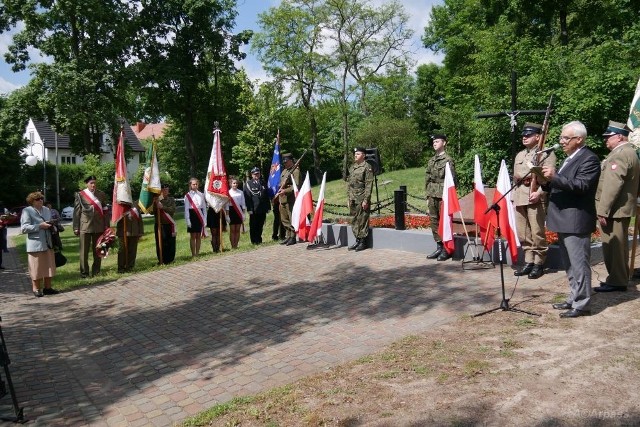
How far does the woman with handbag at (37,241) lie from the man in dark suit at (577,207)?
27.5 ft

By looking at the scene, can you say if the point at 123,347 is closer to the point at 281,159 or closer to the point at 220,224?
the point at 220,224

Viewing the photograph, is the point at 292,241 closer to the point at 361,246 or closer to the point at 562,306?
the point at 361,246

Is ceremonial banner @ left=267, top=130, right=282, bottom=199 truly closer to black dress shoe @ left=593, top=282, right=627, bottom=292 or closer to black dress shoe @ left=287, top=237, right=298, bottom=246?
black dress shoe @ left=287, top=237, right=298, bottom=246

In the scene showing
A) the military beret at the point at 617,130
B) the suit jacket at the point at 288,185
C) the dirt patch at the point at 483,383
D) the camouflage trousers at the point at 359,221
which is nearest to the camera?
the dirt patch at the point at 483,383

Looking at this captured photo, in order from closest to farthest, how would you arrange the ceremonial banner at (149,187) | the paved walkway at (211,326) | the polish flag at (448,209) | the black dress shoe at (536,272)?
the paved walkway at (211,326) → the black dress shoe at (536,272) → the polish flag at (448,209) → the ceremonial banner at (149,187)

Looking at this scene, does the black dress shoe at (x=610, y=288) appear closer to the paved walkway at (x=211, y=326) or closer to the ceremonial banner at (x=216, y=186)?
the paved walkway at (x=211, y=326)

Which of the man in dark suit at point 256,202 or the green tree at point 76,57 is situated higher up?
the green tree at point 76,57

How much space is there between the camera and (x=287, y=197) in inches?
467

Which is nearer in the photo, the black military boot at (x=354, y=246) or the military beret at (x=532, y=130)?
the military beret at (x=532, y=130)

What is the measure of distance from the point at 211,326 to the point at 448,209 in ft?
13.3

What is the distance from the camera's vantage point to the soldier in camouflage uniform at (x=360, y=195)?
388 inches

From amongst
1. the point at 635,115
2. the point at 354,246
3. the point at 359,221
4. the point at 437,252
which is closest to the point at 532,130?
the point at 635,115

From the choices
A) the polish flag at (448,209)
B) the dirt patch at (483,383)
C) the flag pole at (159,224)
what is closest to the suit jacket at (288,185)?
the flag pole at (159,224)

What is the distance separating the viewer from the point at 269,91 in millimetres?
36781
